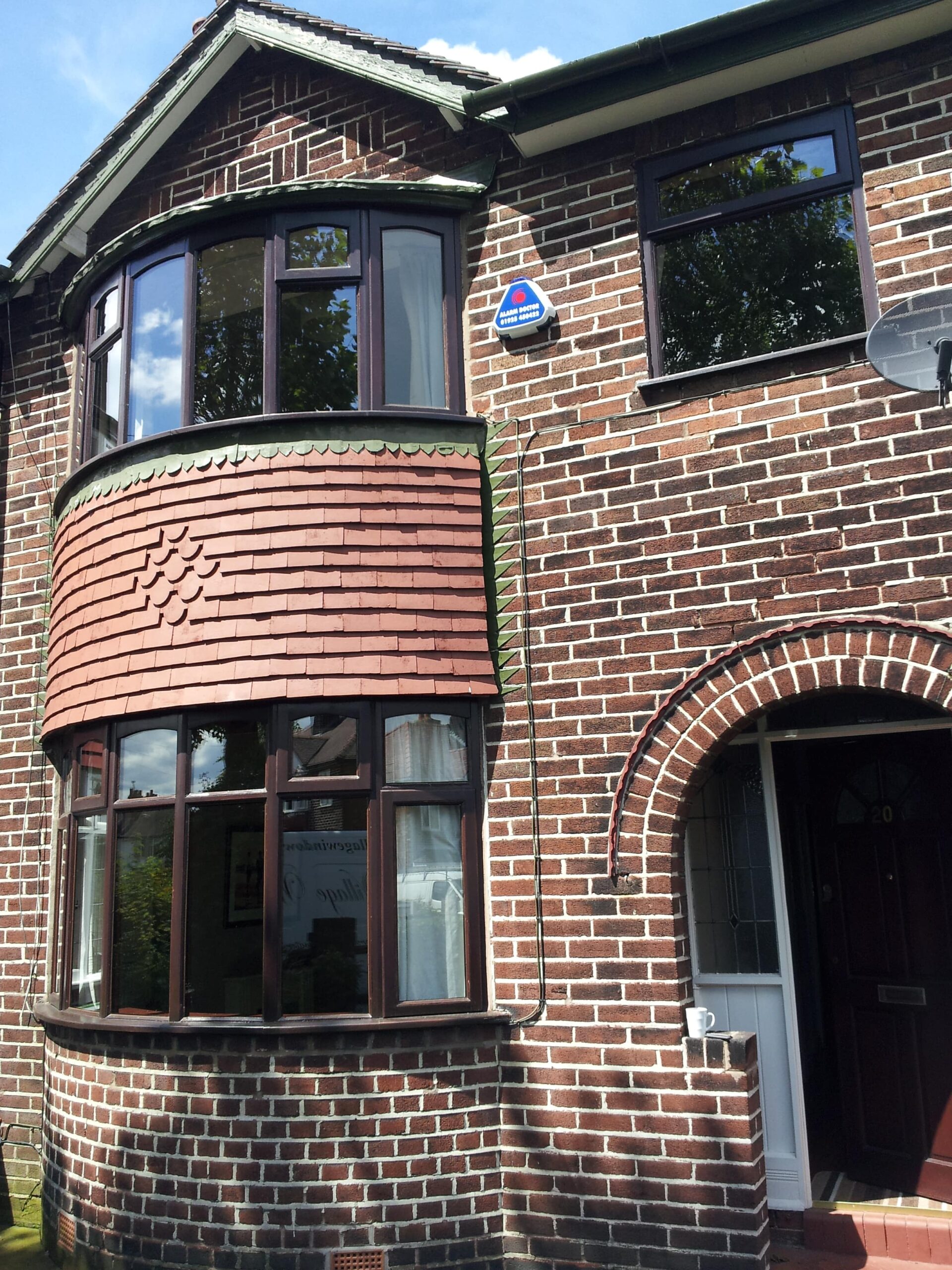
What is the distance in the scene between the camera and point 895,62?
5.82 m

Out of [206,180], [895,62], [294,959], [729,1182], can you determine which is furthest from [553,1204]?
[206,180]

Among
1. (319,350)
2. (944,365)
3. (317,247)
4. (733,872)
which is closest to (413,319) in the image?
(319,350)

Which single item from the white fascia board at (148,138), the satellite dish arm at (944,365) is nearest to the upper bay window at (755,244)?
the satellite dish arm at (944,365)

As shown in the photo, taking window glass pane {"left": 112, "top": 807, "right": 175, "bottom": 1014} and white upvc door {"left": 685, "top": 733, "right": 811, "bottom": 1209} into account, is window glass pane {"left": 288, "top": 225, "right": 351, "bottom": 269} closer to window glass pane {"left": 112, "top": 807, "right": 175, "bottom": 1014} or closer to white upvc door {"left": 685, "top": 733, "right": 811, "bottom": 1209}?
window glass pane {"left": 112, "top": 807, "right": 175, "bottom": 1014}

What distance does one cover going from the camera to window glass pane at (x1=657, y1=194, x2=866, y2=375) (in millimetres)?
5945

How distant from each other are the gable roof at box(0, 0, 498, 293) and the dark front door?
4.55 metres

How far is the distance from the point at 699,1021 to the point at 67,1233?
3.94 meters

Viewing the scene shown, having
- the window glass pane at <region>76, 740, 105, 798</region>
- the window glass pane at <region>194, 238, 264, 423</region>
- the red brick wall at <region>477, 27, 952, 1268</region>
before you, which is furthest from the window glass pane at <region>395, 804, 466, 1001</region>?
the window glass pane at <region>194, 238, 264, 423</region>

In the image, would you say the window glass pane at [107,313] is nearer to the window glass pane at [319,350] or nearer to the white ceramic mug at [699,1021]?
the window glass pane at [319,350]

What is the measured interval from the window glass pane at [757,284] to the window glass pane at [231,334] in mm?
2440

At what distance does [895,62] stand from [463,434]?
9.83 feet

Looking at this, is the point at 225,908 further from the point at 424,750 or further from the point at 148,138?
the point at 148,138

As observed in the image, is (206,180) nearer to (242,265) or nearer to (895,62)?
(242,265)

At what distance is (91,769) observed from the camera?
274 inches
